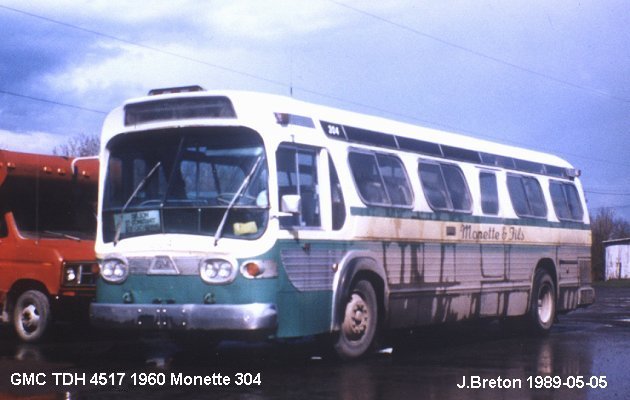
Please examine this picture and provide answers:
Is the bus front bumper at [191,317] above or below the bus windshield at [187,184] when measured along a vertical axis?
below

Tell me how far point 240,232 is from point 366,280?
7.56ft

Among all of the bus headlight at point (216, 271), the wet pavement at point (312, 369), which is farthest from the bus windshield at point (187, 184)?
the wet pavement at point (312, 369)

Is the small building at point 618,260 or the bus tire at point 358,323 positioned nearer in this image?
the bus tire at point 358,323

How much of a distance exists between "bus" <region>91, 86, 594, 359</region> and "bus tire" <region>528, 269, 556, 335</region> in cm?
296

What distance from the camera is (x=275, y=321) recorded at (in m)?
10.9

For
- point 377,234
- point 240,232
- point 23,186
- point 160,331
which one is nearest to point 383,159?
point 377,234

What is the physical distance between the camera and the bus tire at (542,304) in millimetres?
17281

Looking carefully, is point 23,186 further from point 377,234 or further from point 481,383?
point 481,383

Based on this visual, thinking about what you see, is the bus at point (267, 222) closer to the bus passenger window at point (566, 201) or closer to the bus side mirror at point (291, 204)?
the bus side mirror at point (291, 204)

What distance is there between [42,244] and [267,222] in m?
5.14

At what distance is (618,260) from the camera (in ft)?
257

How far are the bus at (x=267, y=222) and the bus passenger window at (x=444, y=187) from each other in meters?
0.04

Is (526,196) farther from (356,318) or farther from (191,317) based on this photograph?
(191,317)

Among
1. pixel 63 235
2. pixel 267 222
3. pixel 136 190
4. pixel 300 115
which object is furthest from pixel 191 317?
pixel 63 235
